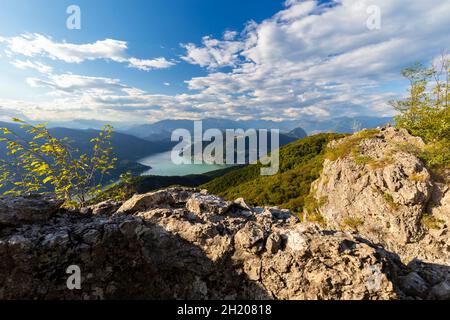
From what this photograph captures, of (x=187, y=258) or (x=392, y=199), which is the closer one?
(x=187, y=258)

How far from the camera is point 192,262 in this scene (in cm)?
618

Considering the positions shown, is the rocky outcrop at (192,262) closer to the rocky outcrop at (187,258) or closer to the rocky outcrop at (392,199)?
the rocky outcrop at (187,258)

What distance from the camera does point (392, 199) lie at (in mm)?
17953

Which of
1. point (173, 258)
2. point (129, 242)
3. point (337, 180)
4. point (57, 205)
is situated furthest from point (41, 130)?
point (337, 180)

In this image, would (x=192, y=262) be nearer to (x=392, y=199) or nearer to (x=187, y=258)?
(x=187, y=258)

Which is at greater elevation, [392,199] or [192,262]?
[192,262]

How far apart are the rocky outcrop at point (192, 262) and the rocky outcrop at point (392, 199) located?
33.8 ft

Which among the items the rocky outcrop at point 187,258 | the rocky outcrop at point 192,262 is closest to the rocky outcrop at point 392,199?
the rocky outcrop at point 187,258

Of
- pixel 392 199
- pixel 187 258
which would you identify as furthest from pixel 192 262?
pixel 392 199

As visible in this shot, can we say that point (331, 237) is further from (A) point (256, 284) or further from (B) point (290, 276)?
(A) point (256, 284)

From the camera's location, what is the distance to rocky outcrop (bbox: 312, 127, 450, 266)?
16.0 meters

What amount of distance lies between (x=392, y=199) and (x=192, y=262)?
18820 millimetres

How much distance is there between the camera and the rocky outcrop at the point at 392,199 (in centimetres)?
1595

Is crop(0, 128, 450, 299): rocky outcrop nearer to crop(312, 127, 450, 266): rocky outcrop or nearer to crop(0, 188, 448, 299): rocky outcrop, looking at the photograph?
crop(0, 188, 448, 299): rocky outcrop
